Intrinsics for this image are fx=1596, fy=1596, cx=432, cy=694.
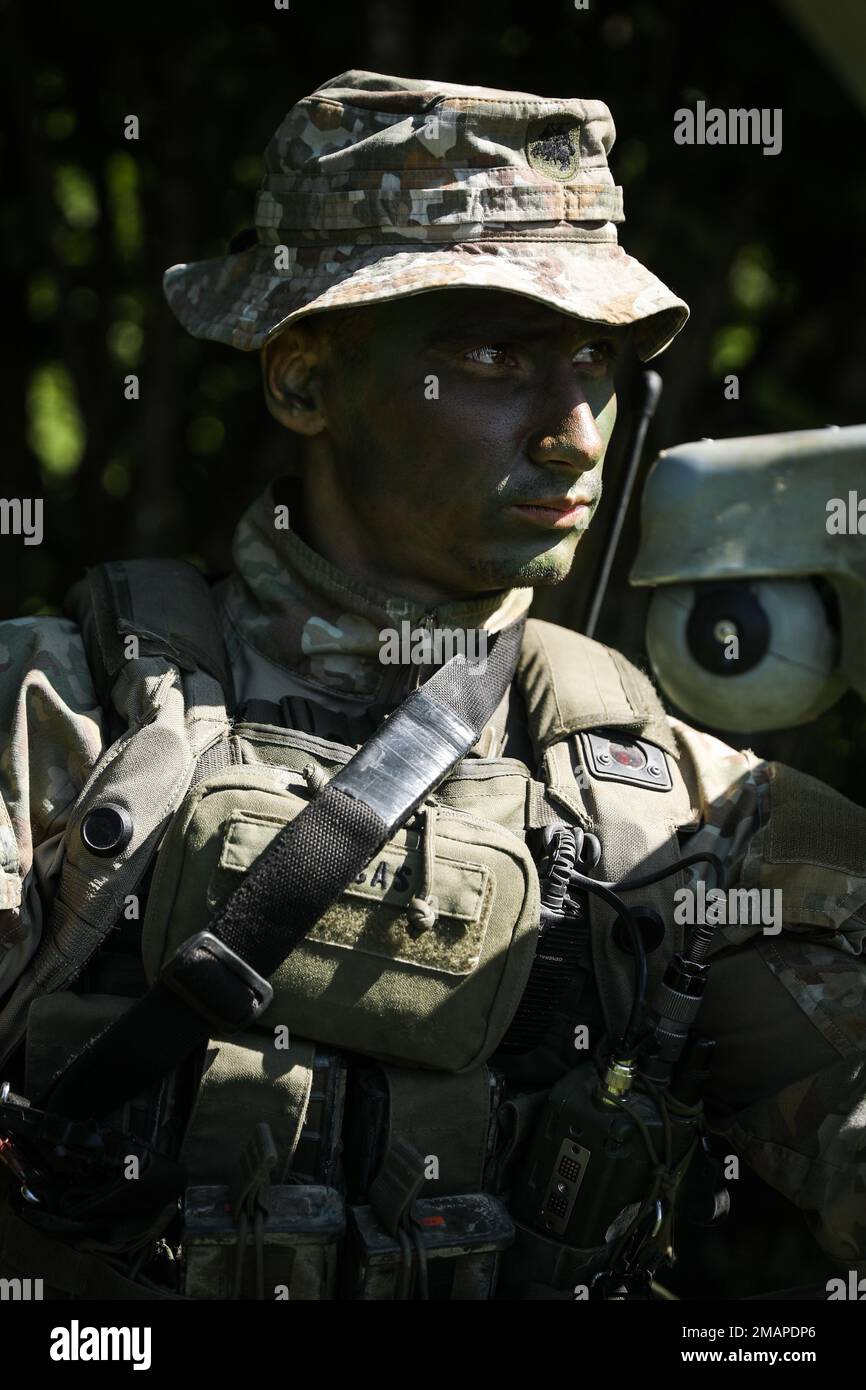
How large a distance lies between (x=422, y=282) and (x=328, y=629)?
66 cm

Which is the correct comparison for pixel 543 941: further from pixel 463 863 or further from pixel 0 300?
pixel 0 300

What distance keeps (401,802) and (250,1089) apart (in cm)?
52

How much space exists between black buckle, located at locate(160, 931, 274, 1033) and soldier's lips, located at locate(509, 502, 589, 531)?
2.97 feet

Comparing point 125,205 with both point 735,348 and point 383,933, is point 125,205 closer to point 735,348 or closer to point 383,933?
point 735,348

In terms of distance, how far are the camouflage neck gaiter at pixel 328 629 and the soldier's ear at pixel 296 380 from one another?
0.20m

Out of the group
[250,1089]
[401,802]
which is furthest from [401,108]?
[250,1089]

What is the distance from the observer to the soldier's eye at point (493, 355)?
2.76 meters

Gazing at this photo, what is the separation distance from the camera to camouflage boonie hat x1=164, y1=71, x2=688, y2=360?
2725 mm

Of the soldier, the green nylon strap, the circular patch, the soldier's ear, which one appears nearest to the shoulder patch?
the soldier

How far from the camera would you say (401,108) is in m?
2.79

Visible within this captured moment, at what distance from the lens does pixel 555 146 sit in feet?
9.18

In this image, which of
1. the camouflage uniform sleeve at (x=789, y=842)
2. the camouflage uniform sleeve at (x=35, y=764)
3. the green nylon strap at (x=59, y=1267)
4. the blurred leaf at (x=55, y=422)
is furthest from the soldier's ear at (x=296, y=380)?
the blurred leaf at (x=55, y=422)

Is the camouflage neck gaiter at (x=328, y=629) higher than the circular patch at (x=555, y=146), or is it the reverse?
the circular patch at (x=555, y=146)

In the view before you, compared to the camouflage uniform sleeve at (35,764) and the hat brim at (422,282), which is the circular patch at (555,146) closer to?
the hat brim at (422,282)
